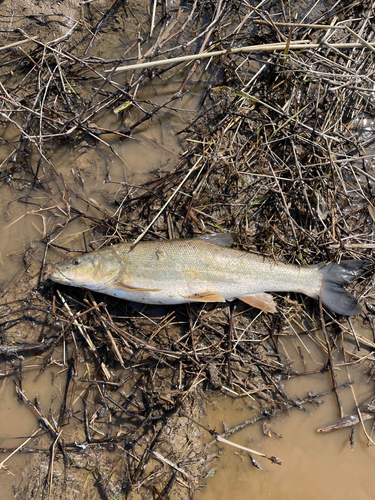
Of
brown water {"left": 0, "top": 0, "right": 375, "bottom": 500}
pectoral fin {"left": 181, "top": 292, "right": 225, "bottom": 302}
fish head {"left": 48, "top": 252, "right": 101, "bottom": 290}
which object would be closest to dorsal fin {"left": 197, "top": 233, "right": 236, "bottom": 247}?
pectoral fin {"left": 181, "top": 292, "right": 225, "bottom": 302}

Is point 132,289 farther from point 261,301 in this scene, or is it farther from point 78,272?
point 261,301

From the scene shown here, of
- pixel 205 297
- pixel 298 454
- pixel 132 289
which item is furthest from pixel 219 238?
pixel 298 454

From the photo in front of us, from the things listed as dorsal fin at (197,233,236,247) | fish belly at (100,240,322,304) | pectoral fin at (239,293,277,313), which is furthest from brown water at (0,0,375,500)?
dorsal fin at (197,233,236,247)

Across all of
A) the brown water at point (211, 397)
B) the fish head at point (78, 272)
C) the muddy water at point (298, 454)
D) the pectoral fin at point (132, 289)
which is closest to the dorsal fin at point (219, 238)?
the pectoral fin at point (132, 289)

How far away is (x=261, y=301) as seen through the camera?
12.5ft

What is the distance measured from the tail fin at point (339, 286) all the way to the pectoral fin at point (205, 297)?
52.0 inches

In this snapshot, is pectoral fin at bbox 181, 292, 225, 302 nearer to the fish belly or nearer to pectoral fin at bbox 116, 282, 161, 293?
the fish belly

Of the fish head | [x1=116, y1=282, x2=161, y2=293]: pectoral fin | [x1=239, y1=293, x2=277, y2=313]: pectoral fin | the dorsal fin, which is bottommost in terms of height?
[x1=239, y1=293, x2=277, y2=313]: pectoral fin

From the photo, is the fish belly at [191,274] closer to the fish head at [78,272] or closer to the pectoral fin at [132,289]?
the pectoral fin at [132,289]

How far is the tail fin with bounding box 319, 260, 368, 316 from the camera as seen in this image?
3836 millimetres

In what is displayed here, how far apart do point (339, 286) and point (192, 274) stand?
1.84 m

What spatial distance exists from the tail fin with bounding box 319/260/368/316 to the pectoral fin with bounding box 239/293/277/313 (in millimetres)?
649

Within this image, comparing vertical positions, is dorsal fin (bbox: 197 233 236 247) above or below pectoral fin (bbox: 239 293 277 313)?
above

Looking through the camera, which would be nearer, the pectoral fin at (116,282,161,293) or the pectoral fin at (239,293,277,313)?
the pectoral fin at (116,282,161,293)
